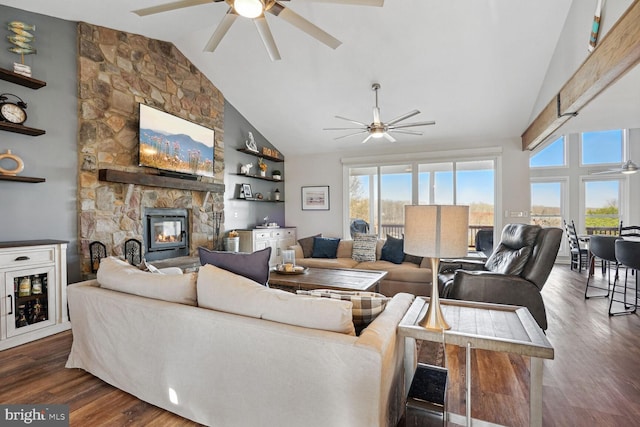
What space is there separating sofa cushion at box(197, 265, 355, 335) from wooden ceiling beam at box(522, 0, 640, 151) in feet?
8.23

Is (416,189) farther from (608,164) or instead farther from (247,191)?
(608,164)

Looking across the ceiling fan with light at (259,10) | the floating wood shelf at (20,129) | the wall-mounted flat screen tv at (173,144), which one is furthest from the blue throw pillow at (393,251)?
the floating wood shelf at (20,129)

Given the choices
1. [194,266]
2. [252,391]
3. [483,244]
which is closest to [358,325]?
[252,391]

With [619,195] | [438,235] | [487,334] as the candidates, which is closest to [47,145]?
[438,235]

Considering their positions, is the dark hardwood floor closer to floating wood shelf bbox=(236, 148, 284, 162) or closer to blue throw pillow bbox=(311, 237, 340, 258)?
blue throw pillow bbox=(311, 237, 340, 258)

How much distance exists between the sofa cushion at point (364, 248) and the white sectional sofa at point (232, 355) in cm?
280

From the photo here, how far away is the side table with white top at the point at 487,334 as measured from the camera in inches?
50.0

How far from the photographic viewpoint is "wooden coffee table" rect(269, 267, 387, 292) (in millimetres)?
3010

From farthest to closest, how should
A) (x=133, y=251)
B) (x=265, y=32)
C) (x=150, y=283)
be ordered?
(x=133, y=251) → (x=265, y=32) → (x=150, y=283)

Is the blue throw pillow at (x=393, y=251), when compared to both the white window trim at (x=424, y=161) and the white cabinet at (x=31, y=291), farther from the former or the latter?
the white cabinet at (x=31, y=291)

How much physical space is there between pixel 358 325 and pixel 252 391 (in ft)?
1.91

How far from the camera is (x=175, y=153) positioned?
4402mm

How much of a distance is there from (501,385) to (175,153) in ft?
14.7

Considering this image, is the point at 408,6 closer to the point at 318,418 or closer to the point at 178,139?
the point at 178,139
